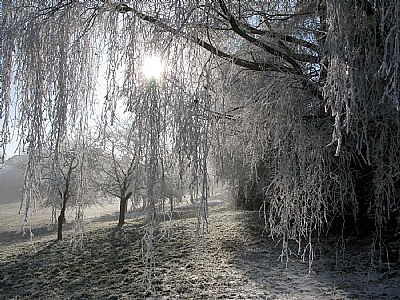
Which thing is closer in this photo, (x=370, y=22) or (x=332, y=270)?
(x=370, y=22)

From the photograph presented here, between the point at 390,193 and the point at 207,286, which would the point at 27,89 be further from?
the point at 207,286

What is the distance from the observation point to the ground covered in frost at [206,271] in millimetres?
5430

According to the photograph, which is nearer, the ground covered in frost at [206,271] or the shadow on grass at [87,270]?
the ground covered in frost at [206,271]

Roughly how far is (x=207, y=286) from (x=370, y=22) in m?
4.43

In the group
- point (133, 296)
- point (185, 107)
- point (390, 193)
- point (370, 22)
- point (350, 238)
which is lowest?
point (133, 296)

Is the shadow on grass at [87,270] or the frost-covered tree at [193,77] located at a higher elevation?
the frost-covered tree at [193,77]

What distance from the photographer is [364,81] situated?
10.5ft

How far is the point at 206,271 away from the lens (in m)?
6.97

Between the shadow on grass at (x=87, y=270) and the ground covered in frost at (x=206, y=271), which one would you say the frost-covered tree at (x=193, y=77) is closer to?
the ground covered in frost at (x=206, y=271)

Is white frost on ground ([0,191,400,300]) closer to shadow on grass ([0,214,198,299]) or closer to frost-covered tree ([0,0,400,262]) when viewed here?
shadow on grass ([0,214,198,299])

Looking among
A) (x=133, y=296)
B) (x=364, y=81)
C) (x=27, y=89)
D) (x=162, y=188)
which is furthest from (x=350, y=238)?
(x=27, y=89)

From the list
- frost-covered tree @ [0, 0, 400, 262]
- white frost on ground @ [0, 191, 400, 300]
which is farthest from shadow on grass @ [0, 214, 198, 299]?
frost-covered tree @ [0, 0, 400, 262]

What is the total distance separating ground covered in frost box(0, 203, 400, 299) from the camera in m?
5.43

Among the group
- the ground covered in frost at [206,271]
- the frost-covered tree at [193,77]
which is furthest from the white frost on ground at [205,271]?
the frost-covered tree at [193,77]
